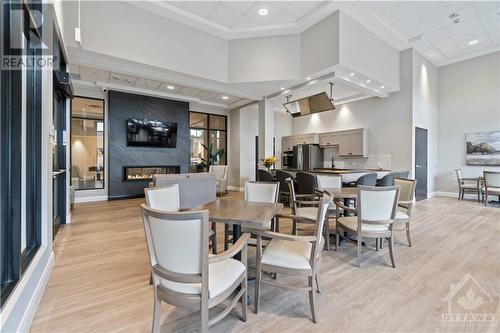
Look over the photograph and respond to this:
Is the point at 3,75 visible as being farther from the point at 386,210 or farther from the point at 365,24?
the point at 365,24

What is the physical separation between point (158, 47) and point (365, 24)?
460 cm

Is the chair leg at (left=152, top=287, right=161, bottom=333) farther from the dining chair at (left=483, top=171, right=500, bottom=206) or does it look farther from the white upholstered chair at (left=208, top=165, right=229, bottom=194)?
the dining chair at (left=483, top=171, right=500, bottom=206)

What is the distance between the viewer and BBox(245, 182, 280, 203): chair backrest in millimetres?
2881

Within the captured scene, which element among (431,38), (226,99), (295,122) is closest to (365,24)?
(431,38)

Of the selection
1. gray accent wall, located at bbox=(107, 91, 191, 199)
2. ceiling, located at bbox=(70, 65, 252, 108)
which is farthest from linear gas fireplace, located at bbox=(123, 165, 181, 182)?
ceiling, located at bbox=(70, 65, 252, 108)

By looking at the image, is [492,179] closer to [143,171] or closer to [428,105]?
[428,105]

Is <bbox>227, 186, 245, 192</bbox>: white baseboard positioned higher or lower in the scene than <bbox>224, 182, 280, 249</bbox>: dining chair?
lower

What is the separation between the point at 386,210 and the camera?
105 inches

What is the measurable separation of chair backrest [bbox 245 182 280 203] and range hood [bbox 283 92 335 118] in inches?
158

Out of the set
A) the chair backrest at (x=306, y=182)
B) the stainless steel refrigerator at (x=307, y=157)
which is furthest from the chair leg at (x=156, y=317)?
the stainless steel refrigerator at (x=307, y=157)

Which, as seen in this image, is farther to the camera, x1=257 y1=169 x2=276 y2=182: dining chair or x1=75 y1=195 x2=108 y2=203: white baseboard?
x1=75 y1=195 x2=108 y2=203: white baseboard

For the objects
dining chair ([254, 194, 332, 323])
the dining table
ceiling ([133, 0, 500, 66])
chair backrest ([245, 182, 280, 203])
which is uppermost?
ceiling ([133, 0, 500, 66])

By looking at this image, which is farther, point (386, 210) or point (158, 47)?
point (158, 47)

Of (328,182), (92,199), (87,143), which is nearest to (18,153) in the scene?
(328,182)
